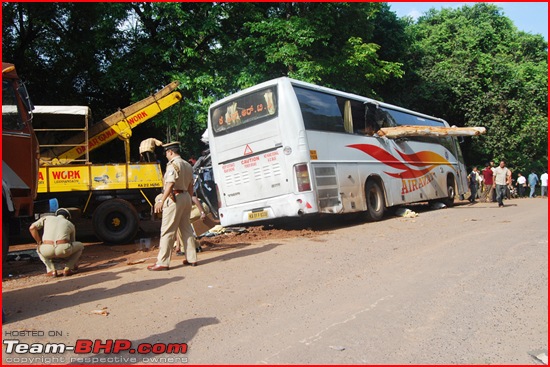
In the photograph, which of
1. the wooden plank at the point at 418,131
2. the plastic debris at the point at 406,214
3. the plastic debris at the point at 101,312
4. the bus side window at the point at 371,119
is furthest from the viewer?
the wooden plank at the point at 418,131

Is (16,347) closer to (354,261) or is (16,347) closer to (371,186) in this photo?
(354,261)

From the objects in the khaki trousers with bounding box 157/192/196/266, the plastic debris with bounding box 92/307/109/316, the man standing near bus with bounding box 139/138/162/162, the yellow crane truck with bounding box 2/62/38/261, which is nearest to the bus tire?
the man standing near bus with bounding box 139/138/162/162

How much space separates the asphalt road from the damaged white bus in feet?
8.01

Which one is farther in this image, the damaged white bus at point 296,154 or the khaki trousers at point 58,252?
the damaged white bus at point 296,154

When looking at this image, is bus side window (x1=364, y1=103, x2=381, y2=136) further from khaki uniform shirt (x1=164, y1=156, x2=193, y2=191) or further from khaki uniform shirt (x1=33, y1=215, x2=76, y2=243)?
khaki uniform shirt (x1=33, y1=215, x2=76, y2=243)

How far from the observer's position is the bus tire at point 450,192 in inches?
700

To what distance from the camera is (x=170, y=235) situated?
671 cm

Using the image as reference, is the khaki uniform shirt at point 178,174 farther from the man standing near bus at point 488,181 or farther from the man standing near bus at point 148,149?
the man standing near bus at point 488,181

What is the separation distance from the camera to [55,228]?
6.95 m

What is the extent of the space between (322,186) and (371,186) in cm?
268

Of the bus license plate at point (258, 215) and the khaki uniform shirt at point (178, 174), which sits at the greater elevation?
the khaki uniform shirt at point (178, 174)

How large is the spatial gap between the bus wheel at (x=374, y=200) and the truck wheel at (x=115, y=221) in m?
5.89

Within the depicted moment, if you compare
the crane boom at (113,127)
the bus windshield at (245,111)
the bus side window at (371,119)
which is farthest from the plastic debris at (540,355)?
the crane boom at (113,127)

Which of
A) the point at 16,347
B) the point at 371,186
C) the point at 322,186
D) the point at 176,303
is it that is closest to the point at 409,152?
the point at 371,186
